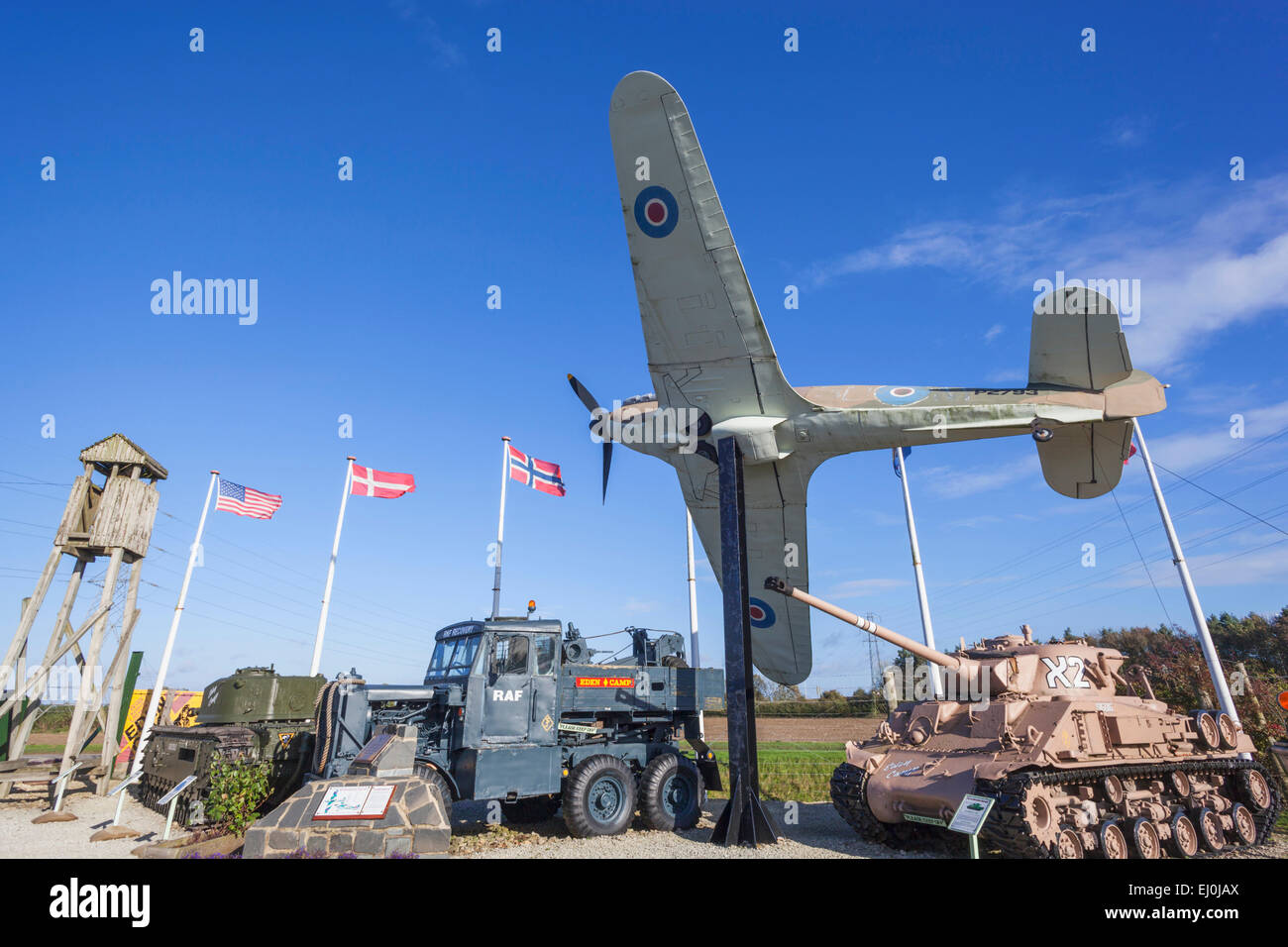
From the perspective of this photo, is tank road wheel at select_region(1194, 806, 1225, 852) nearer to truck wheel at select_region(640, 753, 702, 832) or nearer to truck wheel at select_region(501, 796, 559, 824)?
truck wheel at select_region(640, 753, 702, 832)

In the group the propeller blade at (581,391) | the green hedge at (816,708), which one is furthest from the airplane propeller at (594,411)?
the green hedge at (816,708)

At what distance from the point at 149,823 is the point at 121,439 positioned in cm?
832

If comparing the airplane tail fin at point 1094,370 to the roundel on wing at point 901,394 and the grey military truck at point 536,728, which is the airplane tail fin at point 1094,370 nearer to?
the roundel on wing at point 901,394

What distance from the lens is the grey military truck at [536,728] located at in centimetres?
1069

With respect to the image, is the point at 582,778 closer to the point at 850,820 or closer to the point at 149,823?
the point at 850,820

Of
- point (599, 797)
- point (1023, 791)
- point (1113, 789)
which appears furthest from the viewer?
point (599, 797)

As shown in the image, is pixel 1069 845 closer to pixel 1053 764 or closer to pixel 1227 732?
pixel 1053 764

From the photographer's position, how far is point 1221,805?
11031 mm

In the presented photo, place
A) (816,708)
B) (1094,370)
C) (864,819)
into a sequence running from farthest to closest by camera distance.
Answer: (816,708)
(864,819)
(1094,370)

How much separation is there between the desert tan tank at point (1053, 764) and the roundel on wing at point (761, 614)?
91.3 inches

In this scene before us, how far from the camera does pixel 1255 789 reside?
37.7 ft

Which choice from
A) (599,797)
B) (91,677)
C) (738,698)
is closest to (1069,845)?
(738,698)

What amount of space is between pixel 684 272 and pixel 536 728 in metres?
7.11

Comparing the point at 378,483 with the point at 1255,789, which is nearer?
the point at 1255,789
